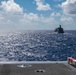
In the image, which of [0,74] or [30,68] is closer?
[0,74]

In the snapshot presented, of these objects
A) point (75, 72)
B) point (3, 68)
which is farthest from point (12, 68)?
point (75, 72)

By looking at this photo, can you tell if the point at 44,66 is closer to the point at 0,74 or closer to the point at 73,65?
the point at 73,65

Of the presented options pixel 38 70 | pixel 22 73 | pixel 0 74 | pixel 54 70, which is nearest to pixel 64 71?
pixel 54 70

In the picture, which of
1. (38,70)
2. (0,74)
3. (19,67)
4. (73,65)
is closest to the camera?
(0,74)

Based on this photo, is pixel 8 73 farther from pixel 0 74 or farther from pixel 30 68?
pixel 30 68

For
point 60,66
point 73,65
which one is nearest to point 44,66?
point 60,66

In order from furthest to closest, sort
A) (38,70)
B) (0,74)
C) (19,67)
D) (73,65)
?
(73,65), (19,67), (38,70), (0,74)

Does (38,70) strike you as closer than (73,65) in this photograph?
Yes

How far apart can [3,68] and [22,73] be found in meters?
3.15

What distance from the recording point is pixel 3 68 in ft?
81.9

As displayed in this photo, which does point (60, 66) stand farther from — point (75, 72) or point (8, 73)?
point (8, 73)

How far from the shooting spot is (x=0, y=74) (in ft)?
72.7

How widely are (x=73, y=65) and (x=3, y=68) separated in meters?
7.86

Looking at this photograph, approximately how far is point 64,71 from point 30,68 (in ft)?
11.9
